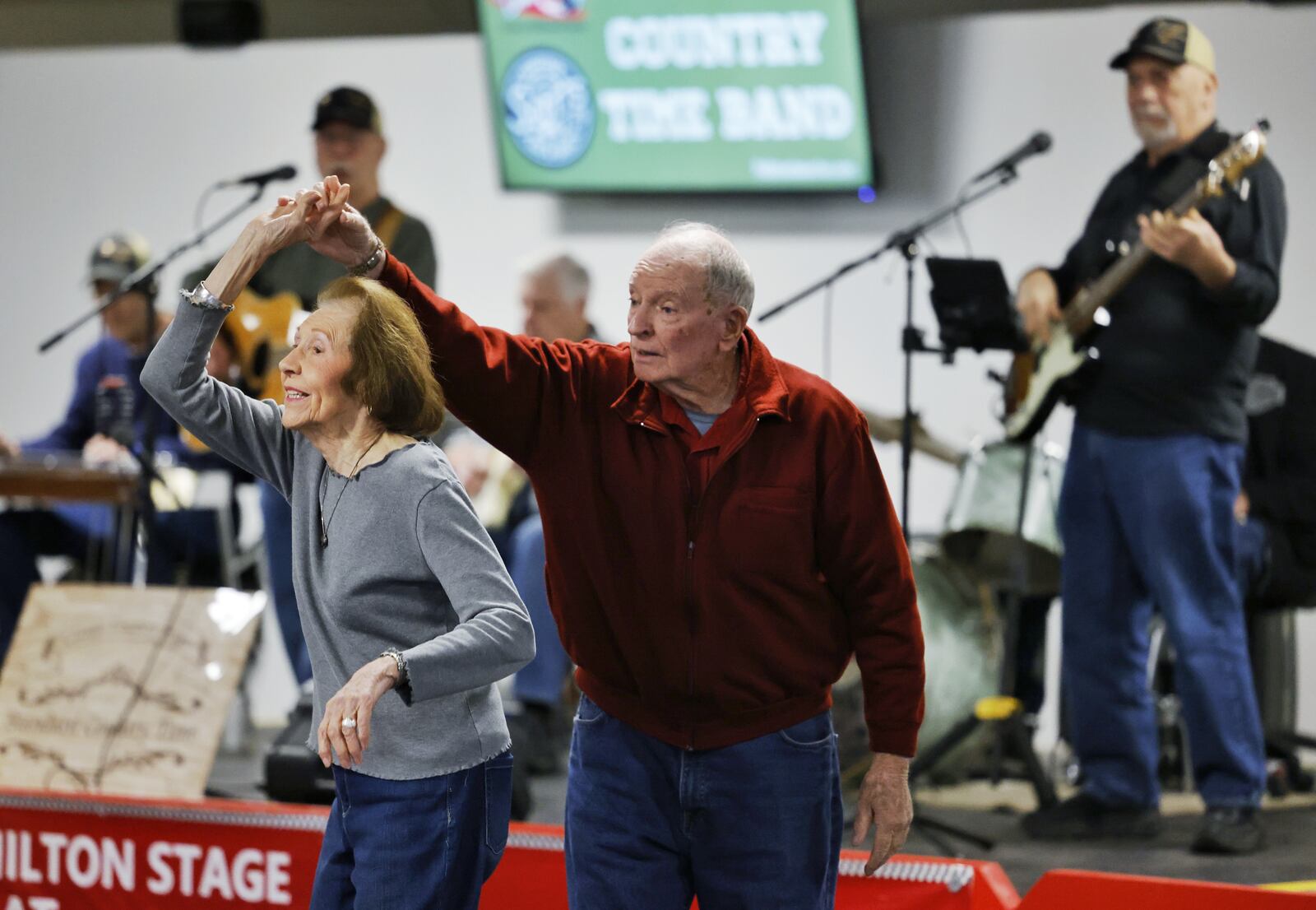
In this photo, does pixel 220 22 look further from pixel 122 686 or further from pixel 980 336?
pixel 980 336

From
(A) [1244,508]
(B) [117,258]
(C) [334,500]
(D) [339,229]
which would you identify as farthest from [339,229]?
(B) [117,258]

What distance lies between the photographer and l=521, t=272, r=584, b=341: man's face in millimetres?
5160

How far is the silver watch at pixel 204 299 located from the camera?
2.22 metres

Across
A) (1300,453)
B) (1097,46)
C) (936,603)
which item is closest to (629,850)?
(936,603)

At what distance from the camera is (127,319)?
6.02m

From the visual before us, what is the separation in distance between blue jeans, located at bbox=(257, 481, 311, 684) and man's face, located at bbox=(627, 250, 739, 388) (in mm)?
2474

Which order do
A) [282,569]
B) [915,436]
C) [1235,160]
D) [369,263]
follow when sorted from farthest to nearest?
1. [915,436]
2. [282,569]
3. [1235,160]
4. [369,263]

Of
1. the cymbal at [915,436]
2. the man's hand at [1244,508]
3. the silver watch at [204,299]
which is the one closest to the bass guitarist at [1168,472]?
the man's hand at [1244,508]

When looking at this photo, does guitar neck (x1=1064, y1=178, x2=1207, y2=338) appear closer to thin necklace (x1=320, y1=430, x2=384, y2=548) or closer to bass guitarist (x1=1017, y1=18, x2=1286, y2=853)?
bass guitarist (x1=1017, y1=18, x2=1286, y2=853)

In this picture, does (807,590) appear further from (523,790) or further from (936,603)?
(936,603)

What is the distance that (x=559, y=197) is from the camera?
7121 millimetres

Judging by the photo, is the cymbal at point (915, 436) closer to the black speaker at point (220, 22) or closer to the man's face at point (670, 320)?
the man's face at point (670, 320)

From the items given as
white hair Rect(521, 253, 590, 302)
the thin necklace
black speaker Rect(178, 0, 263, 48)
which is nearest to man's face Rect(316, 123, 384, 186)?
white hair Rect(521, 253, 590, 302)

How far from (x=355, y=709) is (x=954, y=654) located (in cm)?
344
